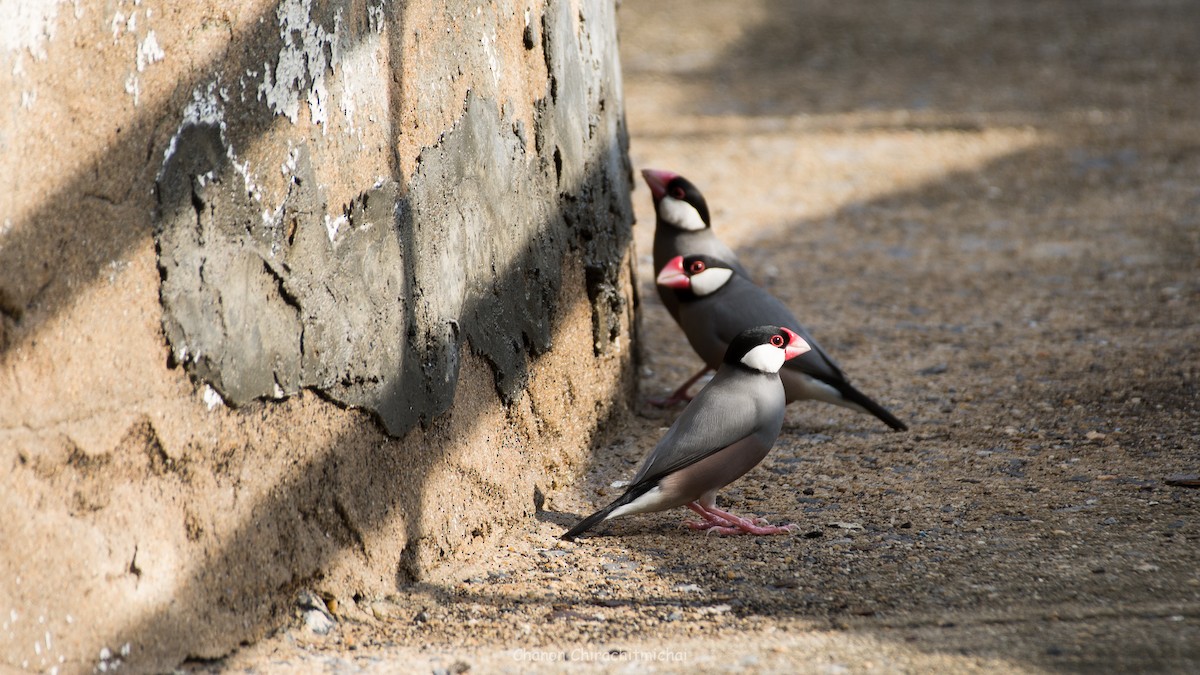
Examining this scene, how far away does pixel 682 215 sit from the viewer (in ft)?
16.8

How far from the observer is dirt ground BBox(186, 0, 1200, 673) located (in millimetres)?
2701

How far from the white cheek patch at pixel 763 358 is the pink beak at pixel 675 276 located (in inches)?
36.1

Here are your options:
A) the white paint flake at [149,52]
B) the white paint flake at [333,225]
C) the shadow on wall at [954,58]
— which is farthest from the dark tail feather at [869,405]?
the shadow on wall at [954,58]

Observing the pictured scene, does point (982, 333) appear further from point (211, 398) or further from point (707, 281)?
point (211, 398)

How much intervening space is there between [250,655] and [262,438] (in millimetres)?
472

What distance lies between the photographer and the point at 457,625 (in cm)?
283

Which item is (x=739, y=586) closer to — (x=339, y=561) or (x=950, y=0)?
(x=339, y=561)

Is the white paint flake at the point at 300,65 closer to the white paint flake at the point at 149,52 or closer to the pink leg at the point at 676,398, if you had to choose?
the white paint flake at the point at 149,52

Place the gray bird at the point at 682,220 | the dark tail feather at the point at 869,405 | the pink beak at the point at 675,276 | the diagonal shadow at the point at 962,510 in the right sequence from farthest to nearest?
the gray bird at the point at 682,220 → the pink beak at the point at 675,276 → the dark tail feather at the point at 869,405 → the diagonal shadow at the point at 962,510

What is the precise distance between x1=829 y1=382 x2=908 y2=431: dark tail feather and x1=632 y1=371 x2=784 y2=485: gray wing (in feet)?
2.12

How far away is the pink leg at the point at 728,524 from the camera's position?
11.2 feet

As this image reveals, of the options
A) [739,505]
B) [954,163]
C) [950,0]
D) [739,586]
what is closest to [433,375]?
[739,586]

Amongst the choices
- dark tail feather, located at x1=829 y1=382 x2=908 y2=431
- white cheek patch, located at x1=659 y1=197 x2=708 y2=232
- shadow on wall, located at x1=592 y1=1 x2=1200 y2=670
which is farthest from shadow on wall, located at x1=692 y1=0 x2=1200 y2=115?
dark tail feather, located at x1=829 y1=382 x2=908 y2=431

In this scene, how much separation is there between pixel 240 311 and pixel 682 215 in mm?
2900
